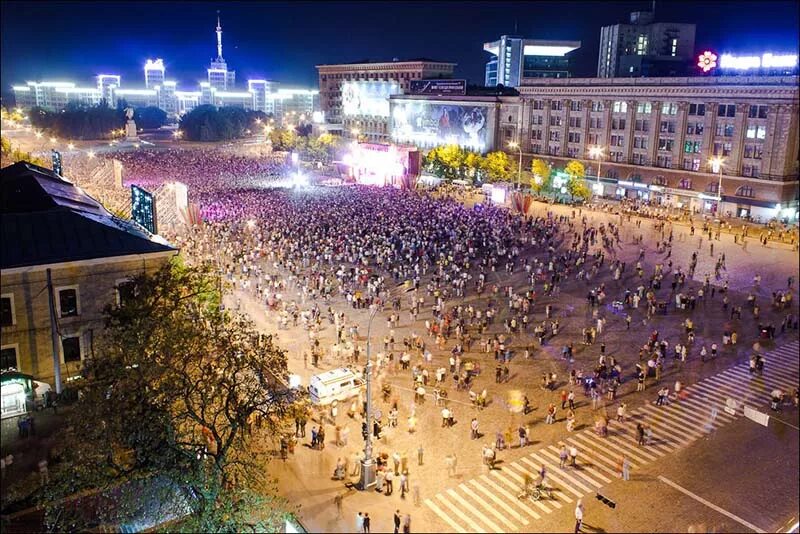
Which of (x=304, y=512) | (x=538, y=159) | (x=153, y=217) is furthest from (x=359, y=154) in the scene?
(x=304, y=512)

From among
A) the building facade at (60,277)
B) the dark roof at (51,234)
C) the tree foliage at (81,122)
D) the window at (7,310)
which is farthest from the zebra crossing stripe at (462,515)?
the tree foliage at (81,122)

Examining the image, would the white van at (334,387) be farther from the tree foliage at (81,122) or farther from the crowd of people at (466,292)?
the tree foliage at (81,122)

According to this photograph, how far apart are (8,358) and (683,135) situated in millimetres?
73073

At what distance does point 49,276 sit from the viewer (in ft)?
83.3

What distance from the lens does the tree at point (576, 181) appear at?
78062mm

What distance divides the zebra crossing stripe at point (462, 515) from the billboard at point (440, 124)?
290 feet

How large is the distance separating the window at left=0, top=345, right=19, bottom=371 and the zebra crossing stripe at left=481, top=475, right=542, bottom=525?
18.2 meters

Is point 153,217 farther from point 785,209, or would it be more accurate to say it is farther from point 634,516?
point 785,209

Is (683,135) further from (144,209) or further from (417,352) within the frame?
(144,209)

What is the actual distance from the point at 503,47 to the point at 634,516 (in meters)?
155

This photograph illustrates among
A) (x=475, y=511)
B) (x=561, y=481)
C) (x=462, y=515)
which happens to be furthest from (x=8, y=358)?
(x=561, y=481)

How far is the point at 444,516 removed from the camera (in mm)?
19688

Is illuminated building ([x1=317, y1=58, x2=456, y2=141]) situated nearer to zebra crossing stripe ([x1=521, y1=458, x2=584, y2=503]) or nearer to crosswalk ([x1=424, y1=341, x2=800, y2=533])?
crosswalk ([x1=424, y1=341, x2=800, y2=533])

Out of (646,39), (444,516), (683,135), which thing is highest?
(646,39)
